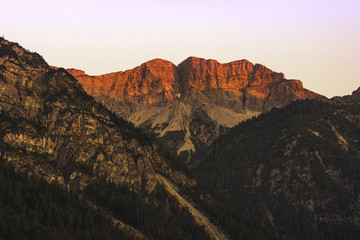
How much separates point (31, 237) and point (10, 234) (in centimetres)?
876

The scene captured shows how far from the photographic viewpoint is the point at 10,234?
19500cm

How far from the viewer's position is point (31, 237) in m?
200
